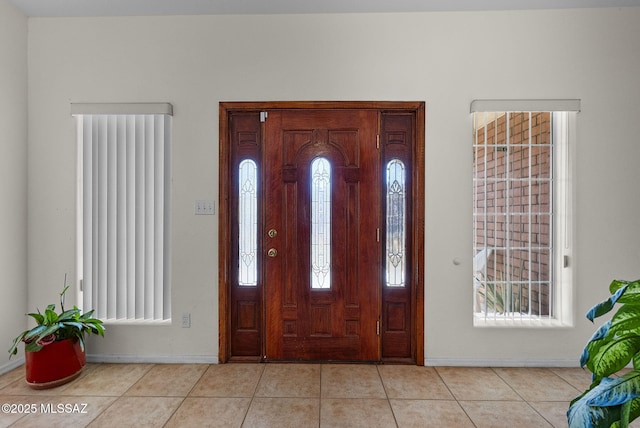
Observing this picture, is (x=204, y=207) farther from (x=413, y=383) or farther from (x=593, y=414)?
(x=593, y=414)

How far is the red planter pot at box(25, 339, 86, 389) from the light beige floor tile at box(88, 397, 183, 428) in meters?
0.52

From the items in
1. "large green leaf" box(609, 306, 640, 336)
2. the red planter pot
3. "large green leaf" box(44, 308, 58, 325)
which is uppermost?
"large green leaf" box(609, 306, 640, 336)

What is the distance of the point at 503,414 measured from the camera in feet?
7.13

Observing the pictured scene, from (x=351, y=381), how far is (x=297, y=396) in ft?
1.42

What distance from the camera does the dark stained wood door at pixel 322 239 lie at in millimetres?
2896

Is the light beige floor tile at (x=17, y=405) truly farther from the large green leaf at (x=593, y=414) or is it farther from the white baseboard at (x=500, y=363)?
the large green leaf at (x=593, y=414)

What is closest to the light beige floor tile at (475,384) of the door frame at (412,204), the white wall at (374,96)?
the white wall at (374,96)

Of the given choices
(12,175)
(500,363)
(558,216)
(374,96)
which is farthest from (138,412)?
(558,216)

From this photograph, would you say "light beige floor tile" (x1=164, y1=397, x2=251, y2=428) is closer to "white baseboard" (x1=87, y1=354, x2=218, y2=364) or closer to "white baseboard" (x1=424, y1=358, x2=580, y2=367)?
"white baseboard" (x1=87, y1=354, x2=218, y2=364)

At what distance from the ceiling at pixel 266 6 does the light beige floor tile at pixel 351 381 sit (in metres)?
2.83

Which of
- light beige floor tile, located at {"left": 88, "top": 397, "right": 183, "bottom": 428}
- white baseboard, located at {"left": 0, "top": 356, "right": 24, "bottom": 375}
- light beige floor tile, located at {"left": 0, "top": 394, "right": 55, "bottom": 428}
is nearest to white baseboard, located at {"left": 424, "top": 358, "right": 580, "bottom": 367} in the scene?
light beige floor tile, located at {"left": 88, "top": 397, "right": 183, "bottom": 428}

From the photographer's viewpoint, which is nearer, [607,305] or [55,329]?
[607,305]

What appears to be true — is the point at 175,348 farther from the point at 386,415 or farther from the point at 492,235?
the point at 492,235

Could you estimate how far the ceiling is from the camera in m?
2.69
